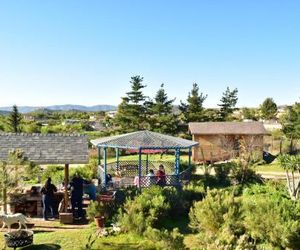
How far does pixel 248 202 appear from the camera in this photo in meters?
13.2

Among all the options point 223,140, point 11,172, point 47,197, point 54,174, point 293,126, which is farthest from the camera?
point 293,126

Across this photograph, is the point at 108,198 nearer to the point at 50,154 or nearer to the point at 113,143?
the point at 50,154

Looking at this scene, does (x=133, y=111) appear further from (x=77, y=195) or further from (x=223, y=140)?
(x=77, y=195)

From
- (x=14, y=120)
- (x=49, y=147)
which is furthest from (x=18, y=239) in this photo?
(x=14, y=120)

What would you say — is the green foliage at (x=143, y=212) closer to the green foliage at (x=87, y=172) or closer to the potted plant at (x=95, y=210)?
the potted plant at (x=95, y=210)

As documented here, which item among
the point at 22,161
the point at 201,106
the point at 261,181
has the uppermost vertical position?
the point at 201,106

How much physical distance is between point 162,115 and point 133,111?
3.70 meters

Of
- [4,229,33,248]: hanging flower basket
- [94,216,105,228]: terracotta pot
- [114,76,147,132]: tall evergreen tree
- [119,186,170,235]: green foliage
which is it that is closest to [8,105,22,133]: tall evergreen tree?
[114,76,147,132]: tall evergreen tree

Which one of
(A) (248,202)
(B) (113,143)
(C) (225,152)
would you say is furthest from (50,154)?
(C) (225,152)

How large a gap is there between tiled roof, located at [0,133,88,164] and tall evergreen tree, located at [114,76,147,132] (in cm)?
3052

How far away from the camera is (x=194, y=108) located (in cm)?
5125

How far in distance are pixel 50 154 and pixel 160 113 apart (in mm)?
34794

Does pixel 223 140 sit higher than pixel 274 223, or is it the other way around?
pixel 223 140

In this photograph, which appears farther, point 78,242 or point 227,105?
point 227,105
